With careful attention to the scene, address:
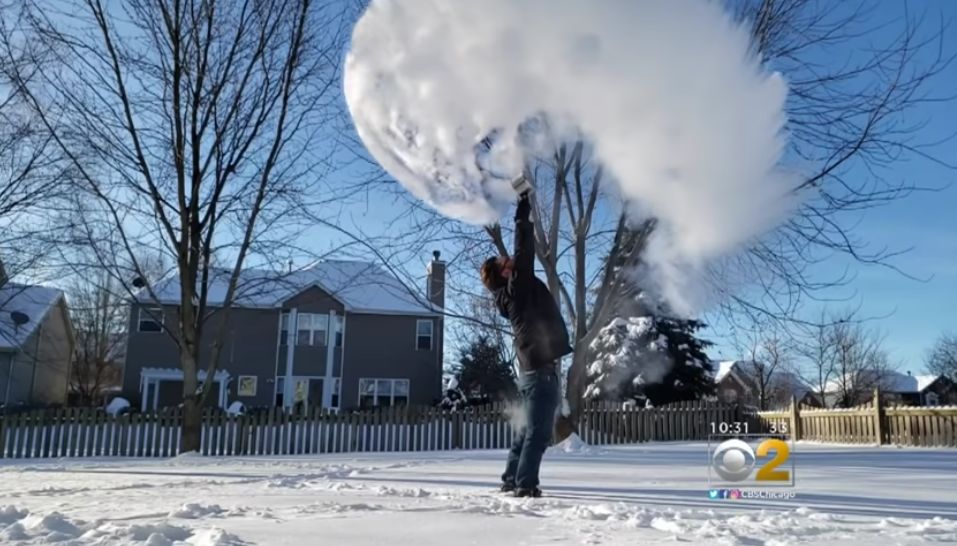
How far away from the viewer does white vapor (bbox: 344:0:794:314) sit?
6.95 m

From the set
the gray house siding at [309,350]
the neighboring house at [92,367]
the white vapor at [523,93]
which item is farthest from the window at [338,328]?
A: the white vapor at [523,93]

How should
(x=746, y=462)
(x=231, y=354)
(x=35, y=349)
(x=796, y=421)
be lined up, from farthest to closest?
(x=35, y=349) → (x=231, y=354) → (x=796, y=421) → (x=746, y=462)

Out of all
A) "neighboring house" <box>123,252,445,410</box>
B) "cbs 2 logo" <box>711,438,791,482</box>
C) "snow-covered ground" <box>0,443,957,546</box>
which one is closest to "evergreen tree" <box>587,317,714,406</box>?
"neighboring house" <box>123,252,445,410</box>

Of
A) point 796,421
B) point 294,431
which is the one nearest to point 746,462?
point 294,431

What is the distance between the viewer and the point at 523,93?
7.26 m

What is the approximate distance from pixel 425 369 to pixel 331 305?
17.6 ft

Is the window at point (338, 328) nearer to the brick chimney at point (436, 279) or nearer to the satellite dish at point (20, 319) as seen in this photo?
the satellite dish at point (20, 319)

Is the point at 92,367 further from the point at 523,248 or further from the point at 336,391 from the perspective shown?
the point at 523,248

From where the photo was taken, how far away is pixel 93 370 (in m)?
50.6

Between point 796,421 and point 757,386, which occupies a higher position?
point 757,386

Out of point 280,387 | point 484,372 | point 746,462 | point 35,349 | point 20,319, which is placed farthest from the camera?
point 484,372

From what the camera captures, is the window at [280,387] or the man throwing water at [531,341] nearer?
the man throwing water at [531,341]

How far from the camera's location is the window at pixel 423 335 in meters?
34.4

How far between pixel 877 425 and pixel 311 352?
2371cm
